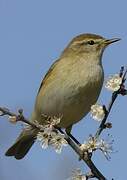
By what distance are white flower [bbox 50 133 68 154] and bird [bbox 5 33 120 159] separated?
236 cm

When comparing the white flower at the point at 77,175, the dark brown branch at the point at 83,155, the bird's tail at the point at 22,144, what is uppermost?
the dark brown branch at the point at 83,155

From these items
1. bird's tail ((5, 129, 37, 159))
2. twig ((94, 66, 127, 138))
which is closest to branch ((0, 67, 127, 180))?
twig ((94, 66, 127, 138))

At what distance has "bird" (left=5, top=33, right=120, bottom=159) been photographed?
5449mm

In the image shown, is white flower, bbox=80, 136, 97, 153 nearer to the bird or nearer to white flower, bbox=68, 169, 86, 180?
white flower, bbox=68, 169, 86, 180

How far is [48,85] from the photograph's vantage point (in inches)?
229

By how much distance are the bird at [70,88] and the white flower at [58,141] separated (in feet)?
7.74

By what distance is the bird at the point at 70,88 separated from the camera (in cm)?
545

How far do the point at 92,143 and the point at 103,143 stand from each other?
0.36 ft

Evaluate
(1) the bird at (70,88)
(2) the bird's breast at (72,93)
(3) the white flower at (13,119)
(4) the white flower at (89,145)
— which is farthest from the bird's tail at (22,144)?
(4) the white flower at (89,145)

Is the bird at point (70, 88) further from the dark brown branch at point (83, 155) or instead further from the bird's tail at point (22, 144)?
the dark brown branch at point (83, 155)

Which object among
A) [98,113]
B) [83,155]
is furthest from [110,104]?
[83,155]

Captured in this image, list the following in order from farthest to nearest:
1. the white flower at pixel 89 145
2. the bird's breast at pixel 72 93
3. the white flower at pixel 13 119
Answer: the bird's breast at pixel 72 93 < the white flower at pixel 13 119 < the white flower at pixel 89 145

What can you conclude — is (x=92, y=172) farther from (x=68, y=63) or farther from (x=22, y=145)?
(x=22, y=145)

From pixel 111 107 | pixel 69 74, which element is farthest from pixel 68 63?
pixel 111 107
